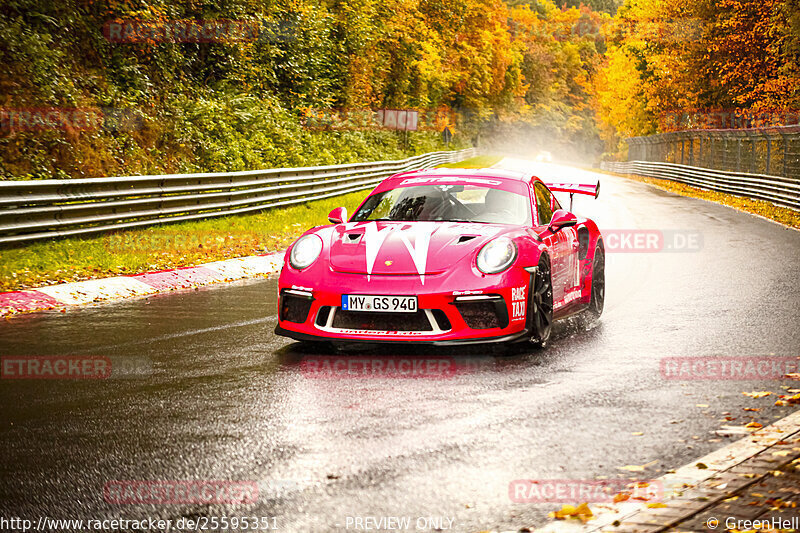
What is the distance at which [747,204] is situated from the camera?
29203 millimetres

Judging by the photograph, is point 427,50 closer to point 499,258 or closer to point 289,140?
point 289,140

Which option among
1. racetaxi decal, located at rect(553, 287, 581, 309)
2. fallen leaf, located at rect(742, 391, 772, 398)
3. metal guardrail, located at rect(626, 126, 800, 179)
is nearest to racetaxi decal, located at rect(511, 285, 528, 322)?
racetaxi decal, located at rect(553, 287, 581, 309)

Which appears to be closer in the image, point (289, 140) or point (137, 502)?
point (137, 502)

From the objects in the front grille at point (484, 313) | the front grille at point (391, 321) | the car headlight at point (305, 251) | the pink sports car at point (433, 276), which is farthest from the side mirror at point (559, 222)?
the car headlight at point (305, 251)

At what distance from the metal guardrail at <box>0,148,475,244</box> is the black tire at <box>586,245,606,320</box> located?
736cm

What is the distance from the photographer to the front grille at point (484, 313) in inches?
283

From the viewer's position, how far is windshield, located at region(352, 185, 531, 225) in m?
8.39

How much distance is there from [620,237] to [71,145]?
1072cm

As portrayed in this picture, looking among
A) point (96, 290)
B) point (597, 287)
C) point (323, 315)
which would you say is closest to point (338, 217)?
point (323, 315)

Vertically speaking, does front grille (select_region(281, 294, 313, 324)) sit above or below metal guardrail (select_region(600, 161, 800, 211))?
above

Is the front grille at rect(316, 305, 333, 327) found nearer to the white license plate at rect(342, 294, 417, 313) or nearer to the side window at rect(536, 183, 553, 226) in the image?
the white license plate at rect(342, 294, 417, 313)

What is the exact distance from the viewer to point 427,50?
203 feet

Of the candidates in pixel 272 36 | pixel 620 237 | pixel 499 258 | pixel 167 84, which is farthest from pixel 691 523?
pixel 272 36

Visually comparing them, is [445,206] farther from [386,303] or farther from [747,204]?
[747,204]
